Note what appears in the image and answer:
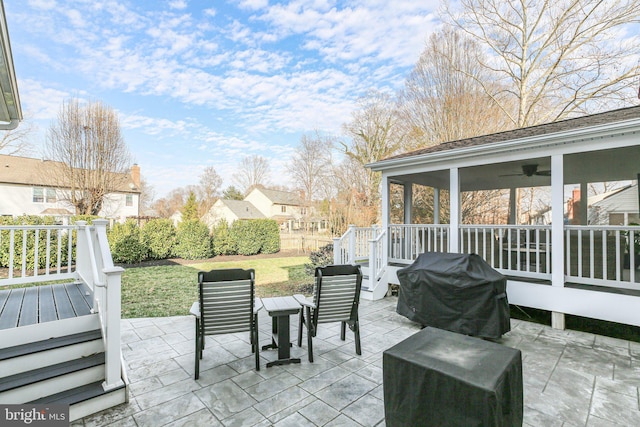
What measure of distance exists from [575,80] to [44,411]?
61.3 ft

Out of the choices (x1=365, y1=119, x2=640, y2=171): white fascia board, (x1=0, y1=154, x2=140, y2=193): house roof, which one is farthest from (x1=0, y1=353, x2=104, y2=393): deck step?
(x1=0, y1=154, x2=140, y2=193): house roof

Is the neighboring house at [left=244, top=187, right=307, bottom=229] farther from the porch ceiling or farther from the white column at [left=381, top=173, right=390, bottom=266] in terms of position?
the white column at [left=381, top=173, right=390, bottom=266]

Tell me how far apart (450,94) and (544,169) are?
9314mm

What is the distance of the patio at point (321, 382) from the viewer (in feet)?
8.26

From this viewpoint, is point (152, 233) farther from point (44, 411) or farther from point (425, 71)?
point (425, 71)

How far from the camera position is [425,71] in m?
15.9

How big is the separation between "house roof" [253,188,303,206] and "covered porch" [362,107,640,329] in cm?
2574

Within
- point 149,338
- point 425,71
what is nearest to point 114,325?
point 149,338

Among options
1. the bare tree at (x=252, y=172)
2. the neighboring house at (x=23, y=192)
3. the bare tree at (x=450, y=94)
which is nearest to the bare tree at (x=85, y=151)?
the neighboring house at (x=23, y=192)

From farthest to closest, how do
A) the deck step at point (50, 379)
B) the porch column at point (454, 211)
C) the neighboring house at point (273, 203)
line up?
the neighboring house at point (273, 203), the porch column at point (454, 211), the deck step at point (50, 379)

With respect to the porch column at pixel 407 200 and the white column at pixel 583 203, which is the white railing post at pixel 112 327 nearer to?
the porch column at pixel 407 200

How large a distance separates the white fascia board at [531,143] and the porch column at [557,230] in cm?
34

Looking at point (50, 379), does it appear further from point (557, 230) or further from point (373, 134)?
point (373, 134)

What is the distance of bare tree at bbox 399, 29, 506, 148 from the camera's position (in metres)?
14.7
